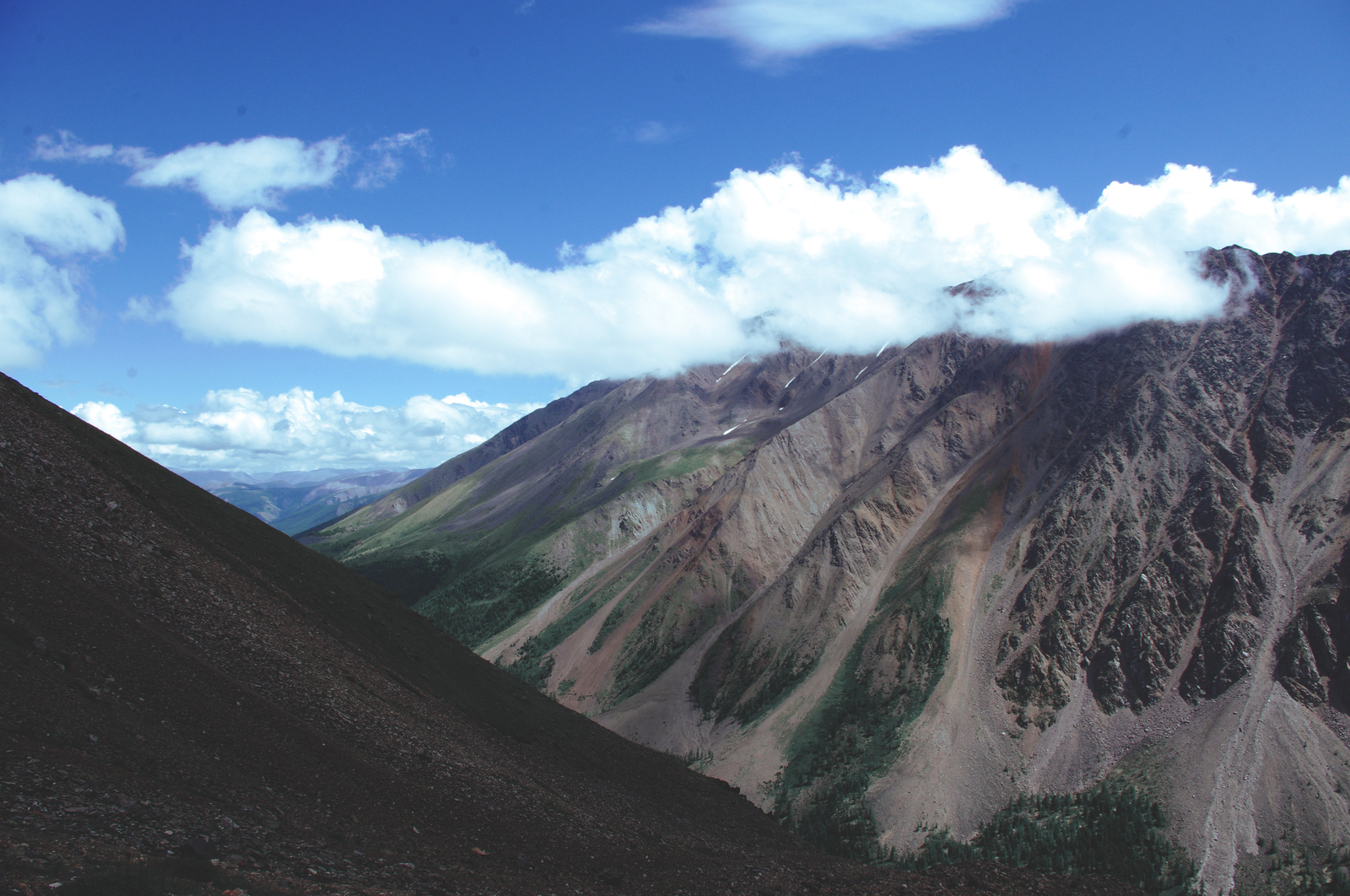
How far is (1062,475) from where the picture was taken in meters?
104

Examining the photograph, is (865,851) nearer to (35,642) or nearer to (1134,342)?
(35,642)

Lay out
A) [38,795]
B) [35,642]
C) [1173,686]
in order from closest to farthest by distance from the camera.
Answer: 1. [38,795]
2. [35,642]
3. [1173,686]

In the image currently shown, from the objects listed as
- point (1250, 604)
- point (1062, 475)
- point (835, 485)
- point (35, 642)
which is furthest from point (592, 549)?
point (35, 642)

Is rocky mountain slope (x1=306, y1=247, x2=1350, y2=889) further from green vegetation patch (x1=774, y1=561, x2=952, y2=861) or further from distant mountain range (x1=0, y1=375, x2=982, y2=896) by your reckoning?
distant mountain range (x1=0, y1=375, x2=982, y2=896)

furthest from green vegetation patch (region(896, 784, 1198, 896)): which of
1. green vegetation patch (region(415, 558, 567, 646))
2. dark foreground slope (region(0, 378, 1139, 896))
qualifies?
green vegetation patch (region(415, 558, 567, 646))

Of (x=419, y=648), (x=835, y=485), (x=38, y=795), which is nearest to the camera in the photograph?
(x=38, y=795)

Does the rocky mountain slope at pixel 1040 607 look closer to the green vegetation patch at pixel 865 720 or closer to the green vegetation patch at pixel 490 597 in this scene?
the green vegetation patch at pixel 865 720

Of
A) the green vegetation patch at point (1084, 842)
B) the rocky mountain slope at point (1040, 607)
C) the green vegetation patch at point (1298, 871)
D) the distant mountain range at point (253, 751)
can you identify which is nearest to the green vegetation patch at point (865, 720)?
the rocky mountain slope at point (1040, 607)

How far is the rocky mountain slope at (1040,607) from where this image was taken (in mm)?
Answer: 66438

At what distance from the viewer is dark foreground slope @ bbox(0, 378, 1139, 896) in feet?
63.7

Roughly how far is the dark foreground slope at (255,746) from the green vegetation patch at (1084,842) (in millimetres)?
24724

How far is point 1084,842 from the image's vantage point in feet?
198

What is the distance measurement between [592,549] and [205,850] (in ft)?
539

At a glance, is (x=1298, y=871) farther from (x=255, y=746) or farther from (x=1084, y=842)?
(x=255, y=746)
